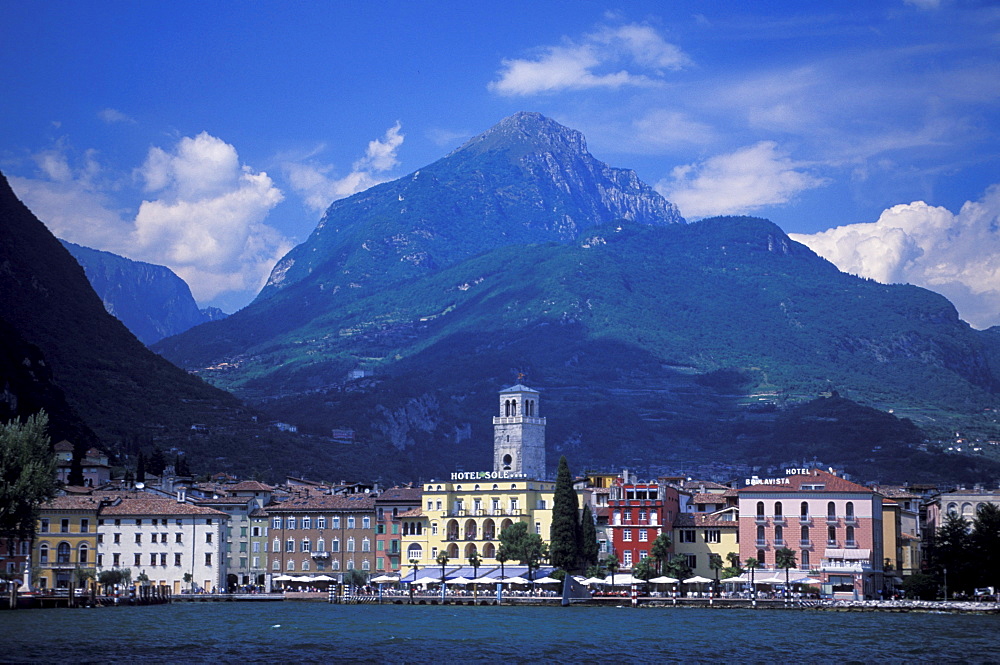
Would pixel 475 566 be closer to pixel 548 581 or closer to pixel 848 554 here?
pixel 548 581

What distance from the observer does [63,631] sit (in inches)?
3209

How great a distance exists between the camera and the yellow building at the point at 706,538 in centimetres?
13275

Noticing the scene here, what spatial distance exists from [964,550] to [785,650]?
45.5 m

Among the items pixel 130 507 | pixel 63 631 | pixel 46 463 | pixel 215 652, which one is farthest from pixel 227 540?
pixel 215 652

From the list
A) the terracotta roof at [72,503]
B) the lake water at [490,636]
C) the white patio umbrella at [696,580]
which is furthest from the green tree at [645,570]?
the terracotta roof at [72,503]

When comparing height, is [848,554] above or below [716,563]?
above

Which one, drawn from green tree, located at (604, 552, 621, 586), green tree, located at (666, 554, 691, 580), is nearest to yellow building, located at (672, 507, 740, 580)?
green tree, located at (666, 554, 691, 580)

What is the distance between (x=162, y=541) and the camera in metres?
135

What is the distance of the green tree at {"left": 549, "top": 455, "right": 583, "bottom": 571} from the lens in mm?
130375

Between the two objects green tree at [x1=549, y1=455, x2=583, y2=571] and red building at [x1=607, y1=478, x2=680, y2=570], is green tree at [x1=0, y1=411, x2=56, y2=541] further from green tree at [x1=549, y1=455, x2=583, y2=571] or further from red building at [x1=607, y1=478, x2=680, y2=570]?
red building at [x1=607, y1=478, x2=680, y2=570]

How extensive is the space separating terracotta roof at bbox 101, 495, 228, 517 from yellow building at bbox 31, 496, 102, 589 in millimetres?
2328

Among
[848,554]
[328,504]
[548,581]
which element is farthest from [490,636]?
[328,504]

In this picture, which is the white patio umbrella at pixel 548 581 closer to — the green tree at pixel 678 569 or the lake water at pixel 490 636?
the green tree at pixel 678 569

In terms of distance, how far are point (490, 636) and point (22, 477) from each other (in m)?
40.3
